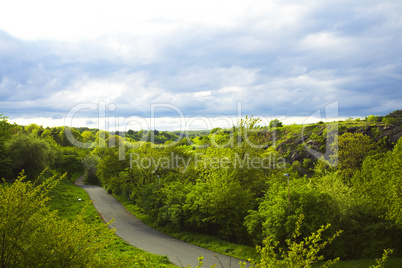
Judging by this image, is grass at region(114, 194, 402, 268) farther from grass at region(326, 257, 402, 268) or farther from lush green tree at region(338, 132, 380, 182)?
lush green tree at region(338, 132, 380, 182)

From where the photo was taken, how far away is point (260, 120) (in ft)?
102

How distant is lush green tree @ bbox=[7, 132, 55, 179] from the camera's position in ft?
124

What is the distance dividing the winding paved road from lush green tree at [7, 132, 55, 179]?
11.9 meters

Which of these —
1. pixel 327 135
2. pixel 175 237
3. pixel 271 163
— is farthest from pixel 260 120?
pixel 327 135

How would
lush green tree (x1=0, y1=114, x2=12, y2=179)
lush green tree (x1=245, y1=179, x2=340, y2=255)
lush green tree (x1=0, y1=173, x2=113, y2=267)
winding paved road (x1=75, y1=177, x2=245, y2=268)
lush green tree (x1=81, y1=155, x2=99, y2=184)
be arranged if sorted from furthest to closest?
lush green tree (x1=81, y1=155, x2=99, y2=184)
lush green tree (x1=0, y1=114, x2=12, y2=179)
winding paved road (x1=75, y1=177, x2=245, y2=268)
lush green tree (x1=245, y1=179, x2=340, y2=255)
lush green tree (x1=0, y1=173, x2=113, y2=267)

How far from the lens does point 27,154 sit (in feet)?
127

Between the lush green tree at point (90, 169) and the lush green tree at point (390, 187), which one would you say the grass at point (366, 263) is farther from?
the lush green tree at point (90, 169)

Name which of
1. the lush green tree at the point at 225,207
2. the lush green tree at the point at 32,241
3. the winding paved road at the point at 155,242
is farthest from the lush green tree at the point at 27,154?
the lush green tree at the point at 32,241

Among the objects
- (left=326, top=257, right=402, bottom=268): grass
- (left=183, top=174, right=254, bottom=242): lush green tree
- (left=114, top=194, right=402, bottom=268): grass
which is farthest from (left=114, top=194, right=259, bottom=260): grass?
(left=326, top=257, right=402, bottom=268): grass

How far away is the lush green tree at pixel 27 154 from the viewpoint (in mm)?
37656

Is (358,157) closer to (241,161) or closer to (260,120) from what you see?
(260,120)

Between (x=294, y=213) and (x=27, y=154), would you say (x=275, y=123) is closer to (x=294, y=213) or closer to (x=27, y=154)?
(x=27, y=154)

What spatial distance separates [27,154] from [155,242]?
86.2ft

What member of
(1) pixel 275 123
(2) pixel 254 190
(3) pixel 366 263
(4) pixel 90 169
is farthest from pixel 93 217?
(1) pixel 275 123
